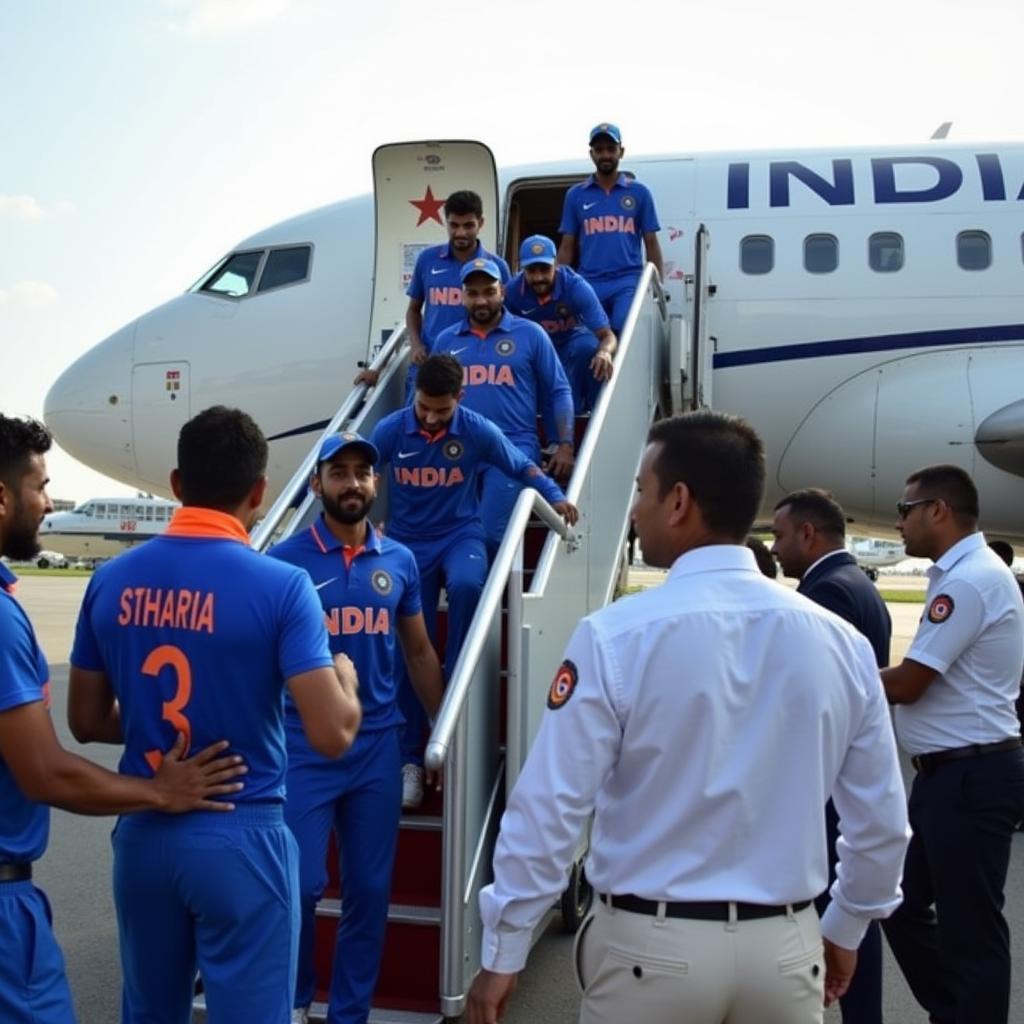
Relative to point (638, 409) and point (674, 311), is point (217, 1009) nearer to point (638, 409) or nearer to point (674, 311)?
point (638, 409)

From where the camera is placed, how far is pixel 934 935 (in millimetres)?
3736

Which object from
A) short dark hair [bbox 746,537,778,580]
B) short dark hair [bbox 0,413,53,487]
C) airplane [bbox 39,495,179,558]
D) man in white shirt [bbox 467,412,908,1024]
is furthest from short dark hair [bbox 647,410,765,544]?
airplane [bbox 39,495,179,558]

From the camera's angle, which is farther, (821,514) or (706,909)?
(821,514)

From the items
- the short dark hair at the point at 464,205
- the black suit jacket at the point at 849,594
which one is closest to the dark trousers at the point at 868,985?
the black suit jacket at the point at 849,594

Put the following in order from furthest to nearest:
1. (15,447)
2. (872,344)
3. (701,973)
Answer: (872,344) → (15,447) → (701,973)

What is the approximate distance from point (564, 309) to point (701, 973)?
491 cm

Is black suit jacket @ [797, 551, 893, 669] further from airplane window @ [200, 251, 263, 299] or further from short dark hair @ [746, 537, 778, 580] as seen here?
airplane window @ [200, 251, 263, 299]

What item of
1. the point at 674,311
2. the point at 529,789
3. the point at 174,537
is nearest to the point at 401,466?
the point at 174,537

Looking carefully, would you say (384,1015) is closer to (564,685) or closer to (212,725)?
(212,725)

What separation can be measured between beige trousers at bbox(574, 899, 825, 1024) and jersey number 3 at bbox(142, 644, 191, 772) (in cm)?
103

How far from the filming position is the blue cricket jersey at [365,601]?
3.49m

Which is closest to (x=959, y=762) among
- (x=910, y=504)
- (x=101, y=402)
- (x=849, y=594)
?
(x=849, y=594)

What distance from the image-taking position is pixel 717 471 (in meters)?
2.12

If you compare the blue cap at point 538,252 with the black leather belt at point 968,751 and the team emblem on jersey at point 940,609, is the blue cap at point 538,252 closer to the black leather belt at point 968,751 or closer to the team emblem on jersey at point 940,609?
the team emblem on jersey at point 940,609
